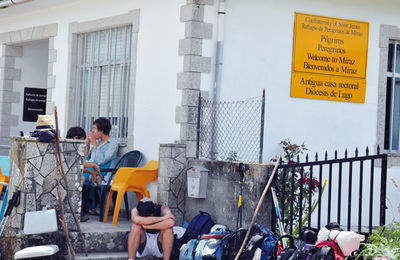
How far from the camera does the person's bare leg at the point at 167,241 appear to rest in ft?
26.3

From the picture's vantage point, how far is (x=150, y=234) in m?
8.23

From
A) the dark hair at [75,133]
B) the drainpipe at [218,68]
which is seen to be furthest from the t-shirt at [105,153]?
the drainpipe at [218,68]

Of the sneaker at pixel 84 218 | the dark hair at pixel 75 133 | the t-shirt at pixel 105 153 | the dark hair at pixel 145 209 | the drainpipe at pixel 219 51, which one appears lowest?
the sneaker at pixel 84 218

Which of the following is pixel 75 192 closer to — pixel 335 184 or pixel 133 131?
pixel 133 131

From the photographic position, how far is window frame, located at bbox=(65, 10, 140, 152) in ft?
33.2

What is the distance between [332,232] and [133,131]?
4203mm

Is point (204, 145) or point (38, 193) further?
point (204, 145)

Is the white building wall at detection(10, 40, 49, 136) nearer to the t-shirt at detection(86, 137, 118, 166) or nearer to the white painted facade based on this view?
the white painted facade

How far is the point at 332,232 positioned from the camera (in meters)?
6.56

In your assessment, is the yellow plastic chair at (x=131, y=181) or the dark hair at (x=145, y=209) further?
the yellow plastic chair at (x=131, y=181)

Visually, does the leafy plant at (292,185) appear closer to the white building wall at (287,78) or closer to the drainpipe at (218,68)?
the white building wall at (287,78)

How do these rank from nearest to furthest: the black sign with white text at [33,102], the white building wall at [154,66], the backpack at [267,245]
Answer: the backpack at [267,245] < the white building wall at [154,66] < the black sign with white text at [33,102]

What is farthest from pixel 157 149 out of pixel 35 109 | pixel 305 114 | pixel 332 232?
pixel 35 109

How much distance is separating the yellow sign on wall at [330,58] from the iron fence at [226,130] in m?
0.87
